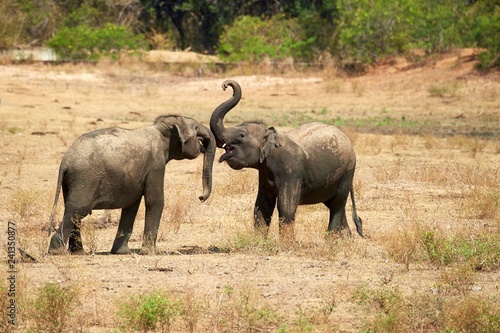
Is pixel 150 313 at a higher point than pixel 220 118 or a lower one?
lower

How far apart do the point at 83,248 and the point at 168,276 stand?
2122mm

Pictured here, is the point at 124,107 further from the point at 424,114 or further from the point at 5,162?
the point at 5,162

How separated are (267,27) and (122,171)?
35.9 metres

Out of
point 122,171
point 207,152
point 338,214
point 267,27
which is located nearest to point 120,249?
point 122,171

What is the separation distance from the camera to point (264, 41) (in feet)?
144

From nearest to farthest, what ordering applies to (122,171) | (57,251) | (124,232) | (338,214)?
(57,251) < (122,171) < (124,232) < (338,214)

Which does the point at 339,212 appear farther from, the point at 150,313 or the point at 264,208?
the point at 150,313

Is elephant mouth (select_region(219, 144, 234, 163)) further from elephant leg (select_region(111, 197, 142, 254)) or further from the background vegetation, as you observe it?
the background vegetation

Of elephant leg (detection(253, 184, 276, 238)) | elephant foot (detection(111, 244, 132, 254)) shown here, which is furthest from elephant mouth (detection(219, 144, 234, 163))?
elephant foot (detection(111, 244, 132, 254))

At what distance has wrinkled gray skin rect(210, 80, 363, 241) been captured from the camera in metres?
11.5

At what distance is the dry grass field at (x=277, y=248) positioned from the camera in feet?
26.9

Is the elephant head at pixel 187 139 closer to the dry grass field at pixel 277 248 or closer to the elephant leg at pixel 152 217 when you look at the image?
the elephant leg at pixel 152 217

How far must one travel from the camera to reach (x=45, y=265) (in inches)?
395

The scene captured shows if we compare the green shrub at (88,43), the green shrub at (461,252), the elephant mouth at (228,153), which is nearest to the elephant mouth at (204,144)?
the elephant mouth at (228,153)
